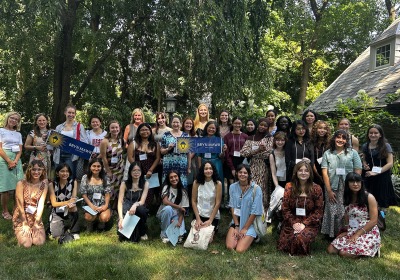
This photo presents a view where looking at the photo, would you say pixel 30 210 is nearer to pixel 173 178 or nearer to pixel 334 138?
pixel 173 178

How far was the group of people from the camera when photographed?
4.72 metres

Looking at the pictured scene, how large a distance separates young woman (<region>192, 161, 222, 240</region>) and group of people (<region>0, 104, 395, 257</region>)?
1 centimetres

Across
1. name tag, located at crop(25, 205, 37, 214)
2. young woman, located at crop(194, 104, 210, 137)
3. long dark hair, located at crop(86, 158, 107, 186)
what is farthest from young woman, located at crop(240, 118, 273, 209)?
name tag, located at crop(25, 205, 37, 214)

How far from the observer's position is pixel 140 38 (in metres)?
9.62

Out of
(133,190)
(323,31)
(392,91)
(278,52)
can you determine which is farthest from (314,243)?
(323,31)

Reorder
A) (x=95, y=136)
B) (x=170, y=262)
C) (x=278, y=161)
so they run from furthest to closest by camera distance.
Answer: (x=95, y=136) < (x=278, y=161) < (x=170, y=262)

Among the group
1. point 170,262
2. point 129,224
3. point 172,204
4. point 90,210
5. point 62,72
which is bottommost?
point 170,262

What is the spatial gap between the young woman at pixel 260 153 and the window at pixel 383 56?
880cm

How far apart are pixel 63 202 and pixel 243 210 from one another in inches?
101

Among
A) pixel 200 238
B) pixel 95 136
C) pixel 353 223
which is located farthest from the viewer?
pixel 95 136

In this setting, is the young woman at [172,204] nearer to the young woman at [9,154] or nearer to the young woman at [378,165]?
the young woman at [9,154]

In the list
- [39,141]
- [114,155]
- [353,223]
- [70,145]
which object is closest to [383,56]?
[353,223]

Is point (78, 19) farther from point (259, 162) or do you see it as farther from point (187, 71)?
point (259, 162)

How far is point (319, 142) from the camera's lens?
5340 mm
